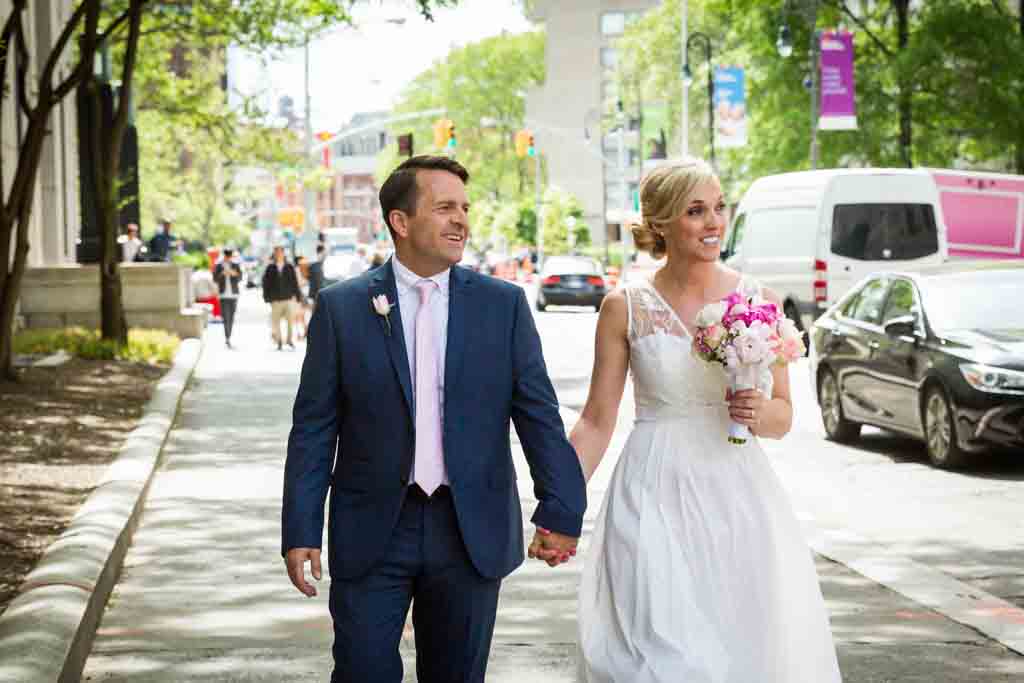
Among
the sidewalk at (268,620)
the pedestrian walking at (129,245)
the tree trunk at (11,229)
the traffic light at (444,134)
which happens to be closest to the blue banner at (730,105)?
the traffic light at (444,134)

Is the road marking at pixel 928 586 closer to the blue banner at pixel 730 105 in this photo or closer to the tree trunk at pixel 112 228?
the tree trunk at pixel 112 228

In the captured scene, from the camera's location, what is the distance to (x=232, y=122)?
128 ft

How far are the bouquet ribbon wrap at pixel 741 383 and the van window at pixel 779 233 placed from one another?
2254 cm

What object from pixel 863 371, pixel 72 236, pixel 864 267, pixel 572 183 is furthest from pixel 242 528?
pixel 572 183

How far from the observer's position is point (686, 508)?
528cm

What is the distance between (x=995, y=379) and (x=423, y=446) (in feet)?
31.4

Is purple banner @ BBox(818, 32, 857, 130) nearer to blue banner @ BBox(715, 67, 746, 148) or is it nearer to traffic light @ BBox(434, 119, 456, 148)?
blue banner @ BBox(715, 67, 746, 148)

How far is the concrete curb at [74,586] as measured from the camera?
22.3 ft

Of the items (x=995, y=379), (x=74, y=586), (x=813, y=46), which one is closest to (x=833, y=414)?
(x=995, y=379)

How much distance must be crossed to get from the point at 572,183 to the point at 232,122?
94710 millimetres

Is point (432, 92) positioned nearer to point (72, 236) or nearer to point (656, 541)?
point (72, 236)

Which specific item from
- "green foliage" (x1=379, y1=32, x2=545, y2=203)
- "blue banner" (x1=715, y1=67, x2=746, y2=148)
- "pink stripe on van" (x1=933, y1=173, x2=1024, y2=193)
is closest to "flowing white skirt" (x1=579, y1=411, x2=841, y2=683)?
"pink stripe on van" (x1=933, y1=173, x2=1024, y2=193)

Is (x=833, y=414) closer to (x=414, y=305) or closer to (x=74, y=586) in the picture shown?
(x=74, y=586)

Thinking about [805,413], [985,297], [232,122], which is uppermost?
[232,122]
